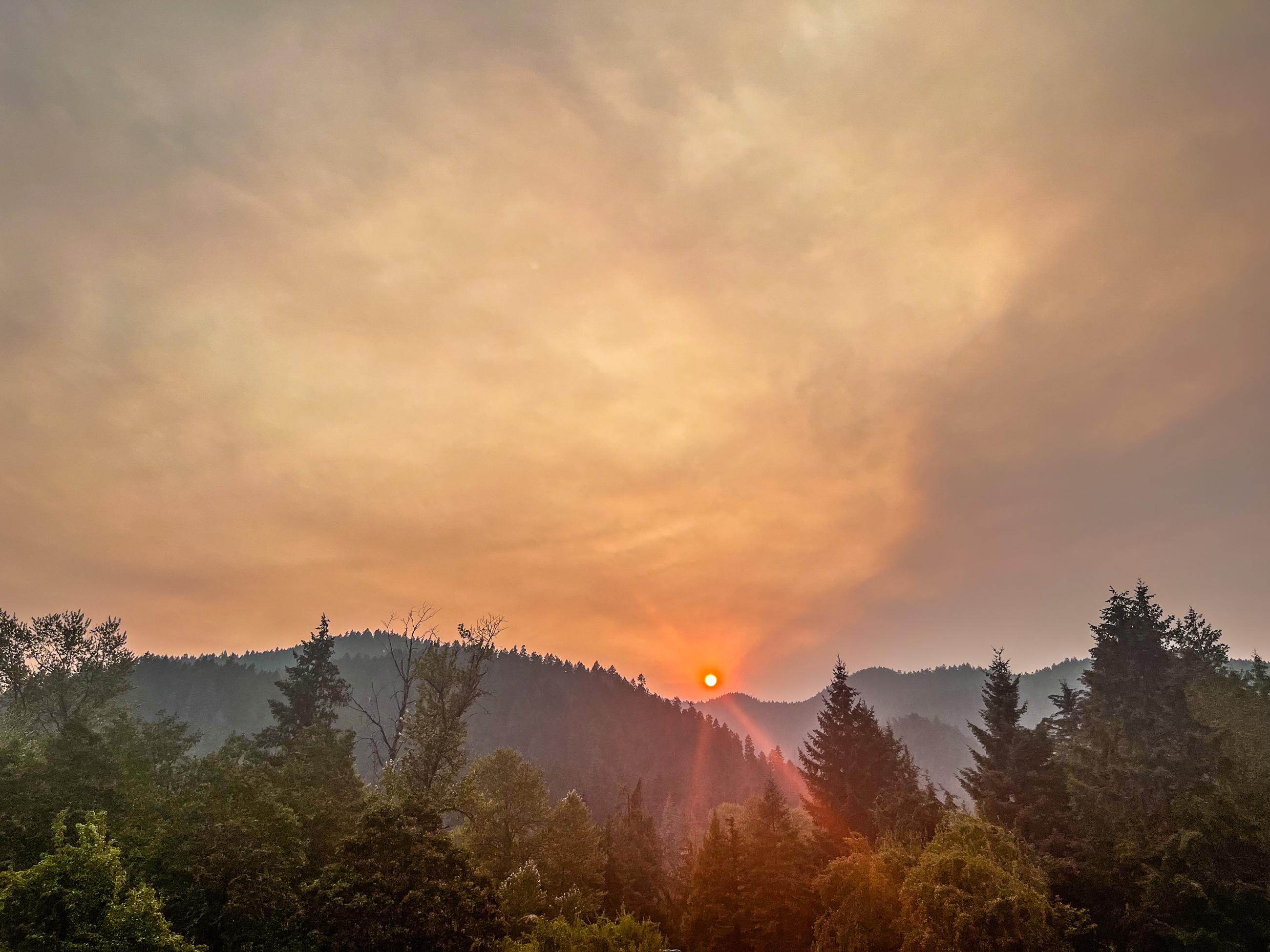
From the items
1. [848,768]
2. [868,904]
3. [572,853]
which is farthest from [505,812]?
[868,904]

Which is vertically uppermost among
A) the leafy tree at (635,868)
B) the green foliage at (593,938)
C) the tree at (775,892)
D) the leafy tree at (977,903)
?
the leafy tree at (977,903)

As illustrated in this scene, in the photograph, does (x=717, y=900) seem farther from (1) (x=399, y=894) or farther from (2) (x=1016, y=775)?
(1) (x=399, y=894)

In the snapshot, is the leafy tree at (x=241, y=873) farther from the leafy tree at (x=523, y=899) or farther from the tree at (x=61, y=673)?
the tree at (x=61, y=673)

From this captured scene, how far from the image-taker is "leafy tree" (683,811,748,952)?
3722cm

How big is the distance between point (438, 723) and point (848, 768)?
1199 inches

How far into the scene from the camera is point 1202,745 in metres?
39.0

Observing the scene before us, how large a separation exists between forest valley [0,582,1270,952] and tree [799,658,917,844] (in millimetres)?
169

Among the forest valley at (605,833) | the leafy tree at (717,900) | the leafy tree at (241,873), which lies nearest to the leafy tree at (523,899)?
the forest valley at (605,833)

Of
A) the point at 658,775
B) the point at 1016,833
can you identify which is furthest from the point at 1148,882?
the point at 658,775

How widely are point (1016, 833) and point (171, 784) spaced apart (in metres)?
43.9

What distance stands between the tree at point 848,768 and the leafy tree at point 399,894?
2896 cm

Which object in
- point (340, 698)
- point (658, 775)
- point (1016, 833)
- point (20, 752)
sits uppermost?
point (340, 698)

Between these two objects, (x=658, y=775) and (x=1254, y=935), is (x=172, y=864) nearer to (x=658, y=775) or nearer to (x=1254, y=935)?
(x=1254, y=935)

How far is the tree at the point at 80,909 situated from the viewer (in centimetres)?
1697
